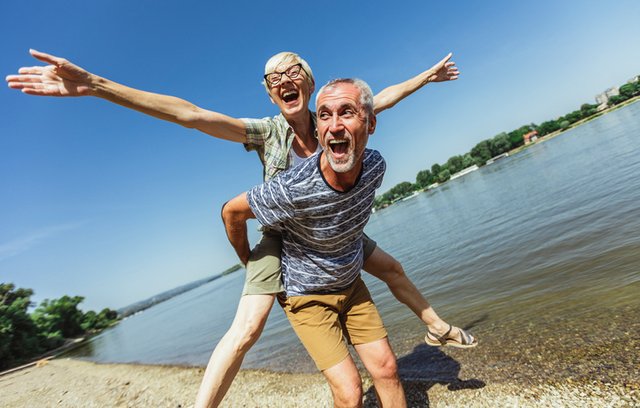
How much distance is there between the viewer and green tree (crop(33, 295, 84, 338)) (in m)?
45.7

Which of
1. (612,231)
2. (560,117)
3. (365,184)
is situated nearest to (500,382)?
(365,184)

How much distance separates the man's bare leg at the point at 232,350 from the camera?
2947 millimetres

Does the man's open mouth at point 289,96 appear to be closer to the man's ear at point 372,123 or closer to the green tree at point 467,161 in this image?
the man's ear at point 372,123

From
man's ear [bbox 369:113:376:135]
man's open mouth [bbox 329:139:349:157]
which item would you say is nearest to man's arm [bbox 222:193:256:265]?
man's open mouth [bbox 329:139:349:157]

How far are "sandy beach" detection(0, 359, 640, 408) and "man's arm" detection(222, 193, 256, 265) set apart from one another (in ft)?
8.33

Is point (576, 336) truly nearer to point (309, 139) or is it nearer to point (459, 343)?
point (459, 343)

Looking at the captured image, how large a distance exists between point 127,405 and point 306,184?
22.4 feet

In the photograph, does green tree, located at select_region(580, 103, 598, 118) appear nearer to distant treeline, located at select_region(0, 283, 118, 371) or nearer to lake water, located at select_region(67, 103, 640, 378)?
lake water, located at select_region(67, 103, 640, 378)

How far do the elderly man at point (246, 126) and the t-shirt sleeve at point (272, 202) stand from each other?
0.50m

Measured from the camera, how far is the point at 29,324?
33750 mm

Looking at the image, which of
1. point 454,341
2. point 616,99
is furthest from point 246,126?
point 616,99

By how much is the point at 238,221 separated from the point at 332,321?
1232 millimetres

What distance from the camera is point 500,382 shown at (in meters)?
3.73

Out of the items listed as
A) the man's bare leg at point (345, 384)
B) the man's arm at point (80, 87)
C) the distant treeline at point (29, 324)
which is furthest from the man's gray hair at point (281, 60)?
the distant treeline at point (29, 324)
